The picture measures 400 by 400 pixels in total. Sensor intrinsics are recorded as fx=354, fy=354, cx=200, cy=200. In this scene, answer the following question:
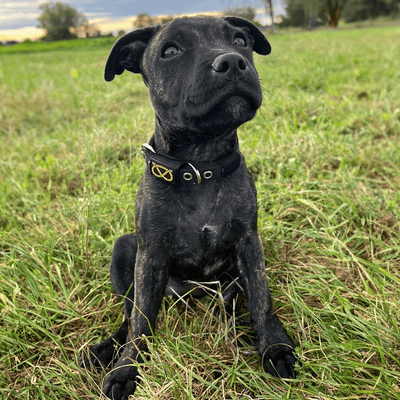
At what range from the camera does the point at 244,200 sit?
7.32 ft

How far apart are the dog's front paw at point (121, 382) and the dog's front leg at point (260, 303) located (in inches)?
31.7

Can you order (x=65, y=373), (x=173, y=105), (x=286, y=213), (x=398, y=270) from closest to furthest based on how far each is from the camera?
(x=173, y=105), (x=65, y=373), (x=398, y=270), (x=286, y=213)

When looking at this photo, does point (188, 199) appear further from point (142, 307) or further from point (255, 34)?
point (255, 34)

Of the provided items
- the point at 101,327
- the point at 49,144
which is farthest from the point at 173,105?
the point at 49,144

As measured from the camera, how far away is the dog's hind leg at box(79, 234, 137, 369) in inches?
92.1

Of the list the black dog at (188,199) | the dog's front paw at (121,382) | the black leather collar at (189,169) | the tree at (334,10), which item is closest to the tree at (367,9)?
the tree at (334,10)

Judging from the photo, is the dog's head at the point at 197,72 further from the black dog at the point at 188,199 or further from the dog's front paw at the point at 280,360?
the dog's front paw at the point at 280,360

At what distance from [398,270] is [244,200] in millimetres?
1413

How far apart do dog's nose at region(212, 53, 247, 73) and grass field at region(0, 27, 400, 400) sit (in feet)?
4.89

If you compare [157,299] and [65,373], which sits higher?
[157,299]

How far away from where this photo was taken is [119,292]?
262 centimetres

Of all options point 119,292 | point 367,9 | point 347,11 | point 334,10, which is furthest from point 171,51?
point 347,11

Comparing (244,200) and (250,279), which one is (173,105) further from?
(250,279)

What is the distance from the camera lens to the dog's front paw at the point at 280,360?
2086mm
